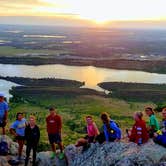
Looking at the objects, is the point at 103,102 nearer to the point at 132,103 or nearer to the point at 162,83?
the point at 132,103

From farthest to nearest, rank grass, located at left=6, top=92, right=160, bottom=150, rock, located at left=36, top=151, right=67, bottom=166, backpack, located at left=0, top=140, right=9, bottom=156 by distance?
grass, located at left=6, top=92, right=160, bottom=150, backpack, located at left=0, top=140, right=9, bottom=156, rock, located at left=36, top=151, right=67, bottom=166

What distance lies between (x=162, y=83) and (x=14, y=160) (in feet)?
203

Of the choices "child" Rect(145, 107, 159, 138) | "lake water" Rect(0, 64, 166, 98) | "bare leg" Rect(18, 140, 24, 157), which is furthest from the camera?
"lake water" Rect(0, 64, 166, 98)

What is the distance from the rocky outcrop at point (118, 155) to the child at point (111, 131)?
193mm

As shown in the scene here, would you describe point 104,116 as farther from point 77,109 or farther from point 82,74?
point 82,74

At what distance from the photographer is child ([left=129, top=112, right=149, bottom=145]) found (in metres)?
12.0

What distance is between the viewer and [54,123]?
44.8 feet

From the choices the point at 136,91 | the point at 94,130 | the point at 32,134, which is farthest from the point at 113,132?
the point at 136,91

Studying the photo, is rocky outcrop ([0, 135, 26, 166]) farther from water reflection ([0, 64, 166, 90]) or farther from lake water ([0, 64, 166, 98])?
water reflection ([0, 64, 166, 90])

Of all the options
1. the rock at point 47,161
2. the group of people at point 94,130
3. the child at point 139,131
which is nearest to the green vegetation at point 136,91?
the rock at point 47,161

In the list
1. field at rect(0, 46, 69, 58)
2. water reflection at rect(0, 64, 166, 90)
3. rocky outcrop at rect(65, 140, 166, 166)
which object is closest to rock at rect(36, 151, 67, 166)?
rocky outcrop at rect(65, 140, 166, 166)

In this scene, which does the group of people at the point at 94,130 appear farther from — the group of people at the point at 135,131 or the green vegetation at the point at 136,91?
the green vegetation at the point at 136,91

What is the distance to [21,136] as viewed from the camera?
46.4 ft

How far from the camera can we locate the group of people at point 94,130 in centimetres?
1216
